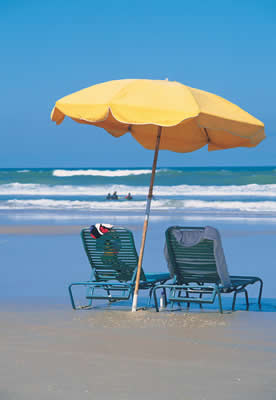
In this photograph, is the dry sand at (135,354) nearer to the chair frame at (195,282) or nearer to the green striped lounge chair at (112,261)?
the chair frame at (195,282)

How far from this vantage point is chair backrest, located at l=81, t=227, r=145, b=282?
8164mm

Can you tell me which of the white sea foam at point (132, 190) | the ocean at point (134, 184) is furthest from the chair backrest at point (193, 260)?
the white sea foam at point (132, 190)

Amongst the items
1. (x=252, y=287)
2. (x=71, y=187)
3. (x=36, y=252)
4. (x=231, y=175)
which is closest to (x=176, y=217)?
(x=36, y=252)

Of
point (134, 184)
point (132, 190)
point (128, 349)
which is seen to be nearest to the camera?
point (128, 349)

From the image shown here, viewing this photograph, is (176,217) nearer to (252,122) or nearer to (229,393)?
(252,122)

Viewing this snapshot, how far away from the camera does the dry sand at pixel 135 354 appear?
4.90m

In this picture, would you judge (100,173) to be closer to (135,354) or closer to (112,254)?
(112,254)

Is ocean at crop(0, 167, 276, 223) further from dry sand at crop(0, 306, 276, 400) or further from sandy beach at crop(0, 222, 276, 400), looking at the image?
dry sand at crop(0, 306, 276, 400)

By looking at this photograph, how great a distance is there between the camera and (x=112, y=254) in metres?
8.21

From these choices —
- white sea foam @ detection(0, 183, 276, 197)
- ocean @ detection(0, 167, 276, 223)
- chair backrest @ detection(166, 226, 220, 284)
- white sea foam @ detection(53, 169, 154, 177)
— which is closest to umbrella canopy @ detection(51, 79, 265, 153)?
chair backrest @ detection(166, 226, 220, 284)

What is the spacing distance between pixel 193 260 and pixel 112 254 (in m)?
0.88

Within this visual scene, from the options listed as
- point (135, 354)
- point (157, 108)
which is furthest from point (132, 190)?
point (135, 354)

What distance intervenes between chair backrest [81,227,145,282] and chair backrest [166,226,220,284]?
1.29 ft

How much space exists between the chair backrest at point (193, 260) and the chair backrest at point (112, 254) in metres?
0.39
